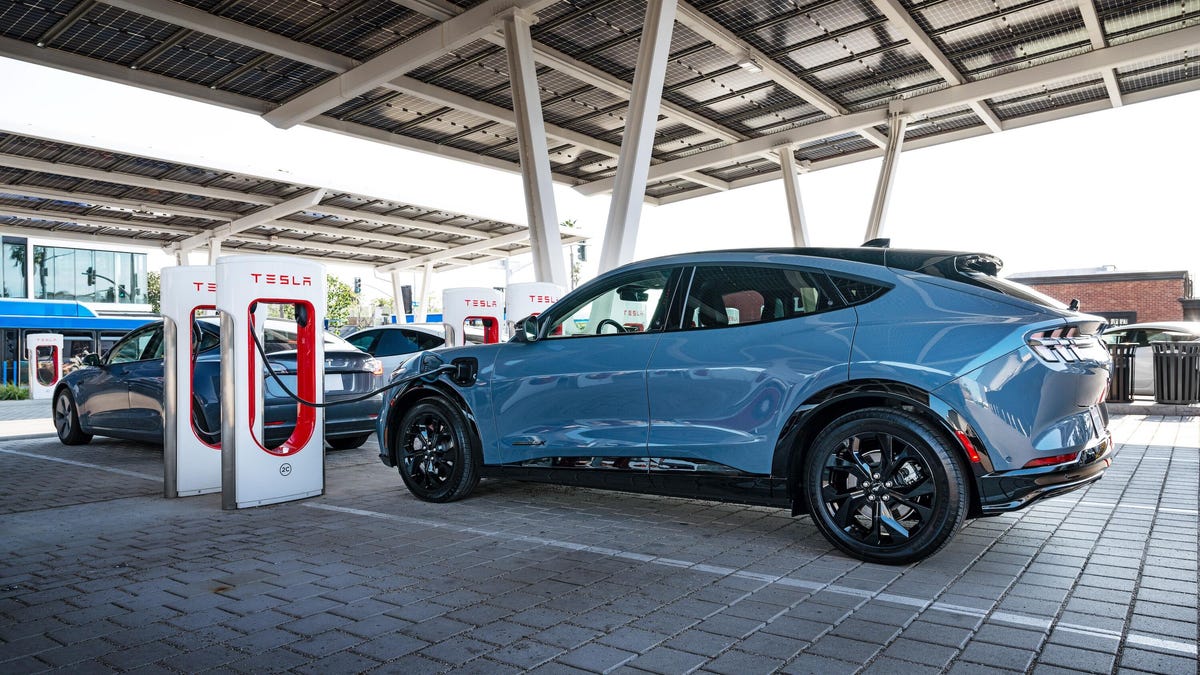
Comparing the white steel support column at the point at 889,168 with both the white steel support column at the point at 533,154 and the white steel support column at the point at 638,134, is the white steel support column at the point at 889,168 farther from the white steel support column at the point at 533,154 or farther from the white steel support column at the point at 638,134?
the white steel support column at the point at 533,154

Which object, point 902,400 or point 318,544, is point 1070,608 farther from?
point 318,544

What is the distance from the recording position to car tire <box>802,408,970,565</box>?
3.93 meters

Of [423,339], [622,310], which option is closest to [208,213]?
[423,339]

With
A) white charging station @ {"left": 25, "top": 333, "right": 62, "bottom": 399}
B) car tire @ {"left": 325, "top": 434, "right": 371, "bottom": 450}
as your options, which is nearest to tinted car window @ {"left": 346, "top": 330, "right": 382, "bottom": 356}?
car tire @ {"left": 325, "top": 434, "right": 371, "bottom": 450}

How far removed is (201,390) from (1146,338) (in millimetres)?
15858

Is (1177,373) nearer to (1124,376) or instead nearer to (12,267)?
(1124,376)

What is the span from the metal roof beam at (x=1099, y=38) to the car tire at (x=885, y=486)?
1535cm

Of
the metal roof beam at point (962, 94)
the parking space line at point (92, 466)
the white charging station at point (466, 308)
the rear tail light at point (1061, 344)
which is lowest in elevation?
the parking space line at point (92, 466)

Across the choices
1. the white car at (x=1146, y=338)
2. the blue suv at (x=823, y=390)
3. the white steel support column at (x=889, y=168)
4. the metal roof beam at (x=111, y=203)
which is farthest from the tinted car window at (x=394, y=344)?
the metal roof beam at (x=111, y=203)

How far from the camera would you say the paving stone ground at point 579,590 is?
9.82 ft

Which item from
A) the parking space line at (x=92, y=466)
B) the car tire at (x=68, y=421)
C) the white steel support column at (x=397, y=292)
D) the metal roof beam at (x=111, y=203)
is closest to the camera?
the parking space line at (x=92, y=466)

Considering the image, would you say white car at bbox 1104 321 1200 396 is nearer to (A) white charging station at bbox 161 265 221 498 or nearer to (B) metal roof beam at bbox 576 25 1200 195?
(B) metal roof beam at bbox 576 25 1200 195

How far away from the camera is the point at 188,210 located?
105ft

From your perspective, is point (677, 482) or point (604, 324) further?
point (604, 324)
